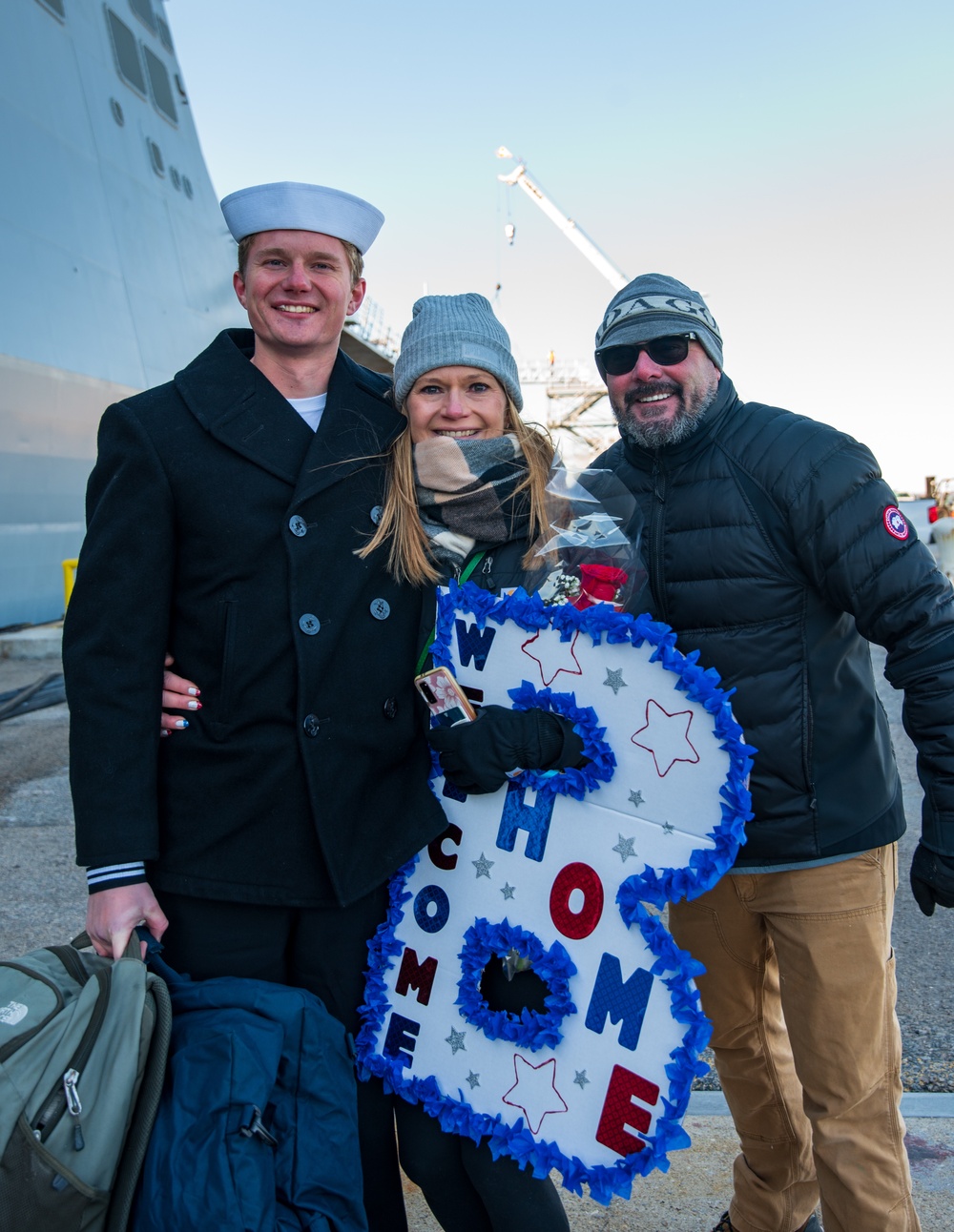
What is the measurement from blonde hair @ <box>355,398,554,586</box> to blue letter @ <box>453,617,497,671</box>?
5.4 inches

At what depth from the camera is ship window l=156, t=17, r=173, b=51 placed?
49.2 feet

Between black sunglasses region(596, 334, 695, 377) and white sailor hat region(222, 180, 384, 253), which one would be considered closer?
white sailor hat region(222, 180, 384, 253)

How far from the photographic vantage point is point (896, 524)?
6.37ft

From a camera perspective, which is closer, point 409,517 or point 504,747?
point 504,747

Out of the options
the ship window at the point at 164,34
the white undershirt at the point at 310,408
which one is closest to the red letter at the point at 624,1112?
the white undershirt at the point at 310,408

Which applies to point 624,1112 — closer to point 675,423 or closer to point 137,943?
point 137,943

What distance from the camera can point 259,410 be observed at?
1976mm

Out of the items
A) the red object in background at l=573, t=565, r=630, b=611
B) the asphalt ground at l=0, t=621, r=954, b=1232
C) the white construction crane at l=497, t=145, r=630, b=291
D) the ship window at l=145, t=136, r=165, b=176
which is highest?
the white construction crane at l=497, t=145, r=630, b=291

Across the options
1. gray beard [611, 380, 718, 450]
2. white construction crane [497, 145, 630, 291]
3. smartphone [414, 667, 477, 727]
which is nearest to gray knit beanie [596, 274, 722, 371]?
gray beard [611, 380, 718, 450]

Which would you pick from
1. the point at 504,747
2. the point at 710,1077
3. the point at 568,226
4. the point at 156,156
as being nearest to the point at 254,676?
the point at 504,747

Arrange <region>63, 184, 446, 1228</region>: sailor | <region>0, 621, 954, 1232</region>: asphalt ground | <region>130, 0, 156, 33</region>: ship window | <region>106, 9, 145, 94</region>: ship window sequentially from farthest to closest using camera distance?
1. <region>130, 0, 156, 33</region>: ship window
2. <region>106, 9, 145, 94</region>: ship window
3. <region>0, 621, 954, 1232</region>: asphalt ground
4. <region>63, 184, 446, 1228</region>: sailor

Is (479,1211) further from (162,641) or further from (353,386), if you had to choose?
(353,386)

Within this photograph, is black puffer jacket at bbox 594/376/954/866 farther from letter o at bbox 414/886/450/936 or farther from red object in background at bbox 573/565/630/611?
letter o at bbox 414/886/450/936

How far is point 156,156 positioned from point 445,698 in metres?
15.1
